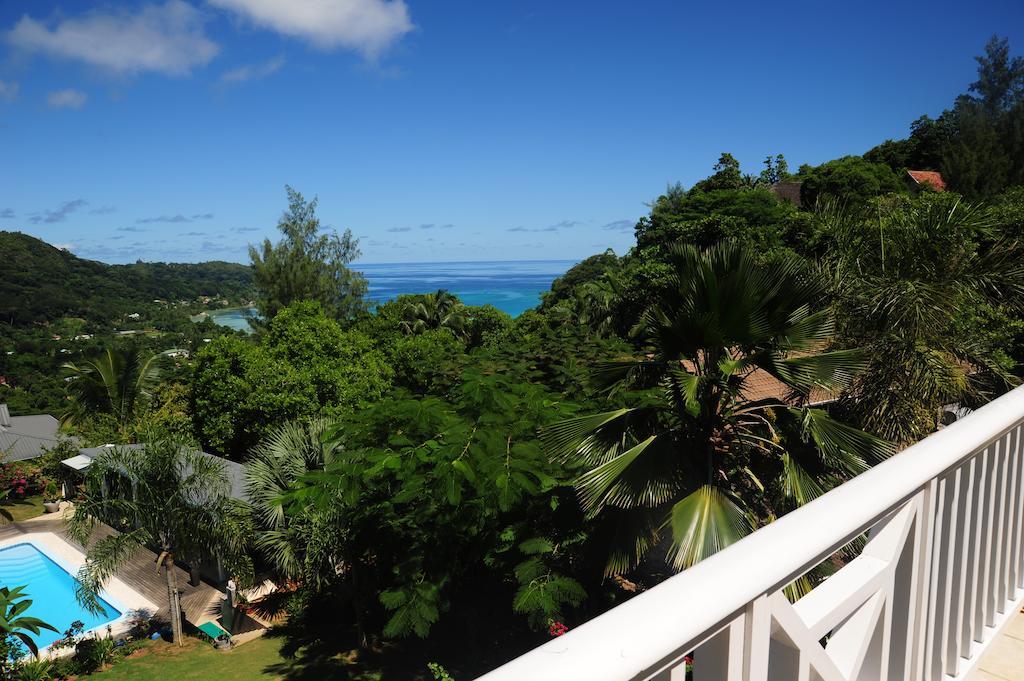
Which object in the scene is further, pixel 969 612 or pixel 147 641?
pixel 147 641

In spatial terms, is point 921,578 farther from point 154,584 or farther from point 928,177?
point 928,177

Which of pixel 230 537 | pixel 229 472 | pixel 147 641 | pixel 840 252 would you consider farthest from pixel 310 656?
pixel 840 252

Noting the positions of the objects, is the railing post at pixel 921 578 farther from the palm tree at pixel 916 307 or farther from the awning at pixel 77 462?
the awning at pixel 77 462

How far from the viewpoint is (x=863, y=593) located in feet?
3.88

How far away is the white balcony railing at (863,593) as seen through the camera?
26.8 inches

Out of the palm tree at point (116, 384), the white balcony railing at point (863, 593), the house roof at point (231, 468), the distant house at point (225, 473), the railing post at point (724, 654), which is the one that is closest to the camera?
the white balcony railing at point (863, 593)

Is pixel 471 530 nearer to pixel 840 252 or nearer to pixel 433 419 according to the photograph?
pixel 433 419

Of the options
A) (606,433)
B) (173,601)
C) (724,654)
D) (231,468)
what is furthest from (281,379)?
(724,654)

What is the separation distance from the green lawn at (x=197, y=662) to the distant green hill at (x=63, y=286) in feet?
150

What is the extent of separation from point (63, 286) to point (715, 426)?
258 ft

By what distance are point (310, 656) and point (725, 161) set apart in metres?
41.2

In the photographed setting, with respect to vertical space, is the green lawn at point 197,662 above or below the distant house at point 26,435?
below

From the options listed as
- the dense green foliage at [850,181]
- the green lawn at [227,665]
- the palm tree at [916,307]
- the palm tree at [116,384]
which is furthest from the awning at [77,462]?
the dense green foliage at [850,181]

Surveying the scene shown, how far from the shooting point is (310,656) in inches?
448
